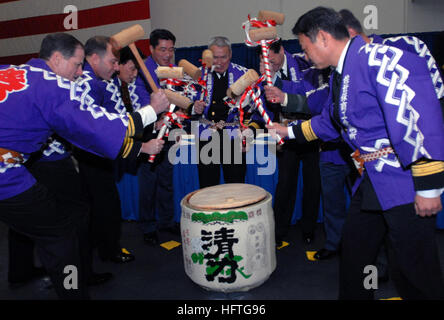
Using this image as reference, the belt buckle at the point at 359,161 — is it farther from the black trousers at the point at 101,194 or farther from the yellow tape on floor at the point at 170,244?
the yellow tape on floor at the point at 170,244

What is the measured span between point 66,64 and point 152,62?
1.15m

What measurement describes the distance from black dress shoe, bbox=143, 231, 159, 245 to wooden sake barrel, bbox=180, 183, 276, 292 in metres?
0.95

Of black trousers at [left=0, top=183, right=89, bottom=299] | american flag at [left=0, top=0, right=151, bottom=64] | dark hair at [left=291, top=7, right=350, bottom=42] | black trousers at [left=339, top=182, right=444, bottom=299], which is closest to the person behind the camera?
black trousers at [left=339, top=182, right=444, bottom=299]

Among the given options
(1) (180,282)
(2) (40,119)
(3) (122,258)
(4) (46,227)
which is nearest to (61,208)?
(4) (46,227)

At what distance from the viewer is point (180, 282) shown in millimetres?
2477

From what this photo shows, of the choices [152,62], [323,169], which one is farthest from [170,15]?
[323,169]

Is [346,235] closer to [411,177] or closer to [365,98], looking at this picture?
[411,177]

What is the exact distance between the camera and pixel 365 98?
1354 millimetres

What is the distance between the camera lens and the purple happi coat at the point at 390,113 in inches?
49.2

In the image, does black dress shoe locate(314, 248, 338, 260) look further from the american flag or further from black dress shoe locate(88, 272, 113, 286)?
the american flag

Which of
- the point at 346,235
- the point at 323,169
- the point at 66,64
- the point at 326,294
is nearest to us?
the point at 346,235

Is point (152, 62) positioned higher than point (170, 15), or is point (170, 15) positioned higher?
point (170, 15)

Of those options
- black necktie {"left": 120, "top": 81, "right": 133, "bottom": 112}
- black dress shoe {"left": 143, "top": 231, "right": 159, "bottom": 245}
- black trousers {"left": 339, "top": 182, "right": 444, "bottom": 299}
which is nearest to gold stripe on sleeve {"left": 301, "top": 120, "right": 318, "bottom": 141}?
black trousers {"left": 339, "top": 182, "right": 444, "bottom": 299}

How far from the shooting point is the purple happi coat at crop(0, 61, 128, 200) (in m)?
1.53
